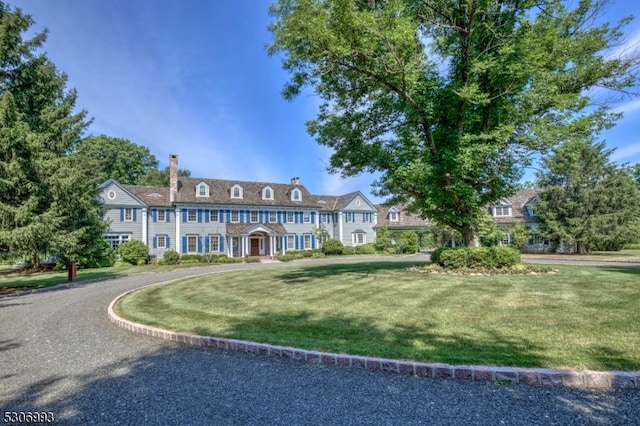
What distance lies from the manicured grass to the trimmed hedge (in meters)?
1.70

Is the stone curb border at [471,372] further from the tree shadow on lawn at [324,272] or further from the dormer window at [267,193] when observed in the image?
the dormer window at [267,193]

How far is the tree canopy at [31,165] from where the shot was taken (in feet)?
41.2

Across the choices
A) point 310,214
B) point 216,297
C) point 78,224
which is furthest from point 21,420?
point 310,214

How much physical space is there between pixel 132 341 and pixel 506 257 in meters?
12.6

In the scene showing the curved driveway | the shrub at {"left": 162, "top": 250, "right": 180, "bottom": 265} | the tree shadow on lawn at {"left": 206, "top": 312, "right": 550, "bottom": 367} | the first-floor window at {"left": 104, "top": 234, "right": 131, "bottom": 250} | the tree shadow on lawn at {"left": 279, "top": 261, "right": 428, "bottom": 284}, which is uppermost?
the first-floor window at {"left": 104, "top": 234, "right": 131, "bottom": 250}

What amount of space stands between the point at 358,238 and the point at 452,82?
29.1m

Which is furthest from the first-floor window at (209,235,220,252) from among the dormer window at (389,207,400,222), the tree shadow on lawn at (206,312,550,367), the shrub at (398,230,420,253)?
the tree shadow on lawn at (206,312,550,367)

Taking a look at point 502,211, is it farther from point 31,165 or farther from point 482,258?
point 31,165

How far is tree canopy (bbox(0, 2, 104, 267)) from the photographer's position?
495 inches

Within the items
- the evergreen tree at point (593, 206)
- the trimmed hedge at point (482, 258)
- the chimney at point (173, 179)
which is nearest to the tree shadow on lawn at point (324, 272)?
the trimmed hedge at point (482, 258)

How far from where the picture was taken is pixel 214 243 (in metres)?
32.7

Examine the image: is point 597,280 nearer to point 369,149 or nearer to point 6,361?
point 369,149

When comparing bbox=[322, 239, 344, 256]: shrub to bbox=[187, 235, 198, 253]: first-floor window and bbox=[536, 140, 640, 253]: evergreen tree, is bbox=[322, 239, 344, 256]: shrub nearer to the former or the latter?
bbox=[187, 235, 198, 253]: first-floor window

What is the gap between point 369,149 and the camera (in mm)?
14078
